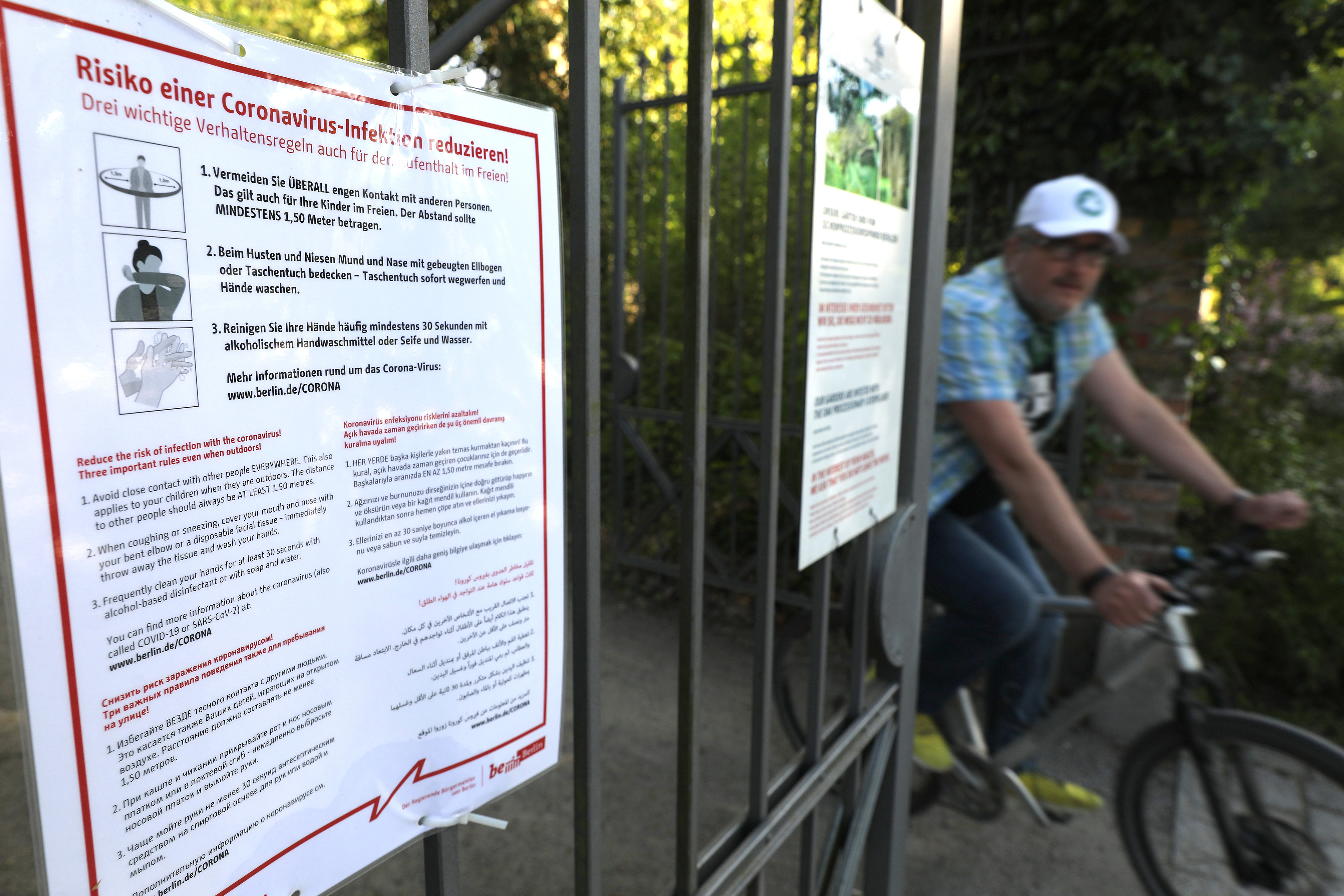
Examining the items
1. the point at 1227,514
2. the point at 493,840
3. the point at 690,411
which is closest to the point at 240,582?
the point at 690,411

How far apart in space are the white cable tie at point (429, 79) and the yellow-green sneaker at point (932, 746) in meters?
2.56

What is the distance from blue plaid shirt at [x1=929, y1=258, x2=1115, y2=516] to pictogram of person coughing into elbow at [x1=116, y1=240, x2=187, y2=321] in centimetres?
177

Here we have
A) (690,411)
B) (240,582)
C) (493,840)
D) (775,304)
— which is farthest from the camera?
(493,840)

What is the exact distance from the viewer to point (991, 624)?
2.52m

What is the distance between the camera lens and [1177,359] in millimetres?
3584

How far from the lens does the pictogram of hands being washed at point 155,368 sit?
511 mm

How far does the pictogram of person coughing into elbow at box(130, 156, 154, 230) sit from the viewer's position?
500mm

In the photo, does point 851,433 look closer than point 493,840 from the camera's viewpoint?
Yes

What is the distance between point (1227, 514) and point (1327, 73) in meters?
2.20

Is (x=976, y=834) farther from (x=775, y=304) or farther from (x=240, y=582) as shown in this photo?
(x=240, y=582)

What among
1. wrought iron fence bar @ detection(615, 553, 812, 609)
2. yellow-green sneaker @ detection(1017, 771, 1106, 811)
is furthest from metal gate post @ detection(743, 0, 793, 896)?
wrought iron fence bar @ detection(615, 553, 812, 609)

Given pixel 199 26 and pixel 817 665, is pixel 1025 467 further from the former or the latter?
pixel 199 26

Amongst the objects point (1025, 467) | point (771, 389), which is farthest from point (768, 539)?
point (1025, 467)

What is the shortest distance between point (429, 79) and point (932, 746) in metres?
2.65
